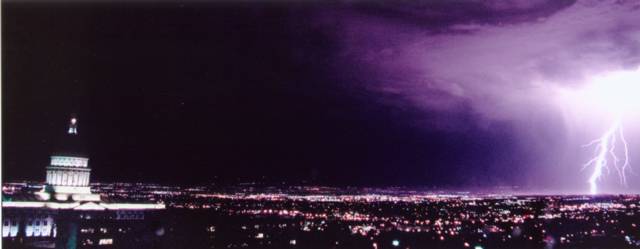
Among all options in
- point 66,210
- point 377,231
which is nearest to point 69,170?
point 66,210

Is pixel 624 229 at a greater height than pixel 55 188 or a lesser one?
lesser

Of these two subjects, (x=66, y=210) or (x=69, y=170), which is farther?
(x=69, y=170)

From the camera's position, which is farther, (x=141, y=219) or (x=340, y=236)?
(x=141, y=219)

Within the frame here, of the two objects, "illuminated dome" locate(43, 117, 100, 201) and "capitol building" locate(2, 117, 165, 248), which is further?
"illuminated dome" locate(43, 117, 100, 201)

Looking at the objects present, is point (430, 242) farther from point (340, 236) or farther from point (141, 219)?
point (141, 219)

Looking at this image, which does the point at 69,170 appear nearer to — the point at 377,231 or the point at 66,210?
the point at 66,210

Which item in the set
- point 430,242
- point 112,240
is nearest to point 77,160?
point 112,240

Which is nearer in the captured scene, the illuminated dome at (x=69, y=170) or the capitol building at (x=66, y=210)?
the capitol building at (x=66, y=210)

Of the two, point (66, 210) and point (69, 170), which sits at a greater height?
point (69, 170)
